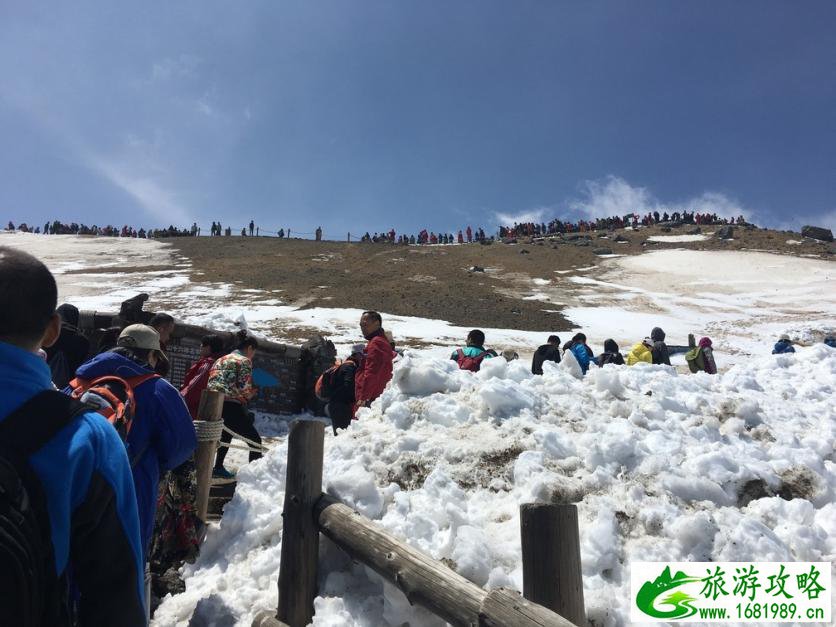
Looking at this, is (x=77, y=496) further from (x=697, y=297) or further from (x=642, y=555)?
(x=697, y=297)

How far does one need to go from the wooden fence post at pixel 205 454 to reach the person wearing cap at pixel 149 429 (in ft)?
5.31

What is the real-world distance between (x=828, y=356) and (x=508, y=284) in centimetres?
2681

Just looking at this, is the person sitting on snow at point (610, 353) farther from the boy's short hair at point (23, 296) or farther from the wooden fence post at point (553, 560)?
the boy's short hair at point (23, 296)

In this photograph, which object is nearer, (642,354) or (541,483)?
(541,483)

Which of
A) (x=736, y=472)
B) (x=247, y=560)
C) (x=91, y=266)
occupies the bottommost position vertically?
(x=247, y=560)

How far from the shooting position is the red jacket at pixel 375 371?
18.3 feet

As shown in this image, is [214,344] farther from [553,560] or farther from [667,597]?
[667,597]

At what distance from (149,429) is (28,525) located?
142 centimetres

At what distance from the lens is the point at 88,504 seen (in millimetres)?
1363

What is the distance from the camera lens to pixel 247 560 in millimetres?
3578

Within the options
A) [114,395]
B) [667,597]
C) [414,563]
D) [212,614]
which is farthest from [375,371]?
[667,597]

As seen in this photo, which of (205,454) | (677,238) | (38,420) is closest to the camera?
(38,420)

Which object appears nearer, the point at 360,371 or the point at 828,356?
the point at 360,371

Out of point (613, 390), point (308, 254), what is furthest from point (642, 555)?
point (308, 254)
